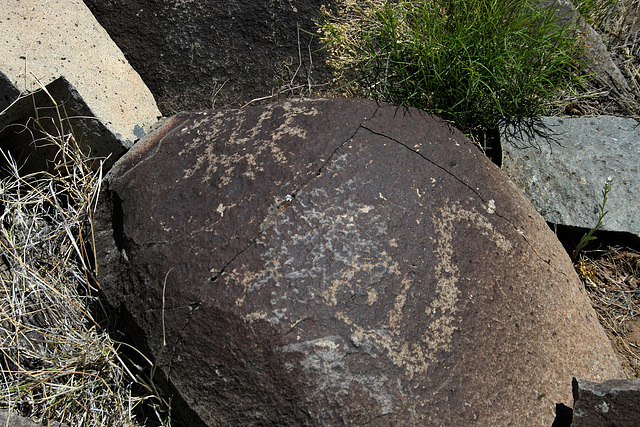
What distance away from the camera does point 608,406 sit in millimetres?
1282

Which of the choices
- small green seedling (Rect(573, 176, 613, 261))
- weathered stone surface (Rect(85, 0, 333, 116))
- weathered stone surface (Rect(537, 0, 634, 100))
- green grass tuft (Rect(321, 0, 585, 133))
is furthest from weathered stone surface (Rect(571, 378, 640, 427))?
weathered stone surface (Rect(537, 0, 634, 100))

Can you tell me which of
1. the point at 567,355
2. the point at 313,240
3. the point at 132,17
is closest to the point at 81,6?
the point at 132,17

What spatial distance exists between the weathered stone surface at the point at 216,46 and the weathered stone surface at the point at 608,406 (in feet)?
5.35

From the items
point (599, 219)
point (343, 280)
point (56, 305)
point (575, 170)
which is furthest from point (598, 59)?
point (56, 305)

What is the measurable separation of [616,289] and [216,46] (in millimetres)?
2067

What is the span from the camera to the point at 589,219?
2055 millimetres

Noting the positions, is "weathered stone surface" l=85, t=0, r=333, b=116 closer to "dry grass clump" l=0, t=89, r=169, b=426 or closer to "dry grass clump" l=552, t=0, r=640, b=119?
"dry grass clump" l=0, t=89, r=169, b=426

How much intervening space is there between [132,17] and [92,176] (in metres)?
0.74

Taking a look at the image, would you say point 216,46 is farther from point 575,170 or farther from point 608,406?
point 608,406

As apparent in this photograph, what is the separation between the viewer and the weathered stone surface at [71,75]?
1822 millimetres

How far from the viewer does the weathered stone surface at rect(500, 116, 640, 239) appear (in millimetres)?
2057

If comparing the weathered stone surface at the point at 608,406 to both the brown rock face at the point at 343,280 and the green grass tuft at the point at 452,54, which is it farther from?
the green grass tuft at the point at 452,54

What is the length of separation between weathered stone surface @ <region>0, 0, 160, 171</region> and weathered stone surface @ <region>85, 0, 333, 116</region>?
15 cm

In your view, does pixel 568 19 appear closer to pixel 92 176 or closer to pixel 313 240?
pixel 313 240
